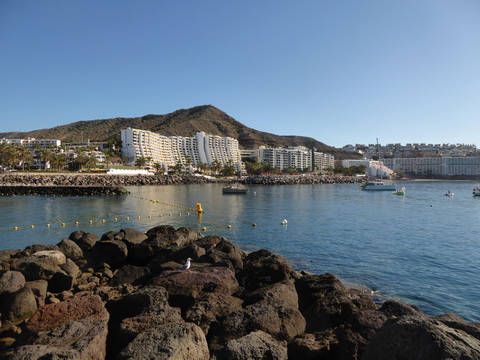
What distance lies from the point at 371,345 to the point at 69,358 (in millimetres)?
4362

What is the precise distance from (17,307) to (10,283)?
1.32 metres

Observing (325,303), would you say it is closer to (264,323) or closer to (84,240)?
(264,323)

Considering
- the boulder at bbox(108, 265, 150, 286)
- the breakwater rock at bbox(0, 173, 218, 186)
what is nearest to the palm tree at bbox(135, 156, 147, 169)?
the breakwater rock at bbox(0, 173, 218, 186)

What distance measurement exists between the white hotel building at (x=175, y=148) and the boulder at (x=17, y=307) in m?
142

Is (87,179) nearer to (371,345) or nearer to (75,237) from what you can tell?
(75,237)

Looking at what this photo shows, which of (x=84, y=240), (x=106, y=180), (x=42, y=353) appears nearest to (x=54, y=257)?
(x=84, y=240)

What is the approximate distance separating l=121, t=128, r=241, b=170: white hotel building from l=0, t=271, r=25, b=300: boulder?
140252mm

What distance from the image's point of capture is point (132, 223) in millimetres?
27734

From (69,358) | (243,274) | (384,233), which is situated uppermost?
(69,358)

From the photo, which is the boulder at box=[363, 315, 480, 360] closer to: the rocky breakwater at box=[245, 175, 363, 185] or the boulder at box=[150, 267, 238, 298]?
the boulder at box=[150, 267, 238, 298]

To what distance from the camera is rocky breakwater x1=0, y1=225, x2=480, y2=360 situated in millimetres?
4773

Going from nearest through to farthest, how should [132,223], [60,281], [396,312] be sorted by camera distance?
[396,312] < [60,281] < [132,223]

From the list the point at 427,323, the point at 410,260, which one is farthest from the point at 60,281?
the point at 410,260

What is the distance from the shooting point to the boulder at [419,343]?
4.24 metres
